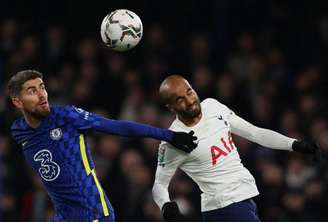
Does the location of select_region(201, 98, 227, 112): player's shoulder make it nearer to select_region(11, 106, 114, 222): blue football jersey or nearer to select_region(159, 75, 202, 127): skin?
select_region(159, 75, 202, 127): skin

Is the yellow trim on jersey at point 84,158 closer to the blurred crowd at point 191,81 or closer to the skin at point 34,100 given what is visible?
the skin at point 34,100

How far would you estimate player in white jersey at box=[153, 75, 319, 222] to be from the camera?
→ 20.8ft

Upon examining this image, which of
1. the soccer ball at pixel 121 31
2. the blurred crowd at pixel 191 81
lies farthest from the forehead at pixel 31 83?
the blurred crowd at pixel 191 81

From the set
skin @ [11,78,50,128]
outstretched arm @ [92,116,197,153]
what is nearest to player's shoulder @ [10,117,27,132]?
skin @ [11,78,50,128]

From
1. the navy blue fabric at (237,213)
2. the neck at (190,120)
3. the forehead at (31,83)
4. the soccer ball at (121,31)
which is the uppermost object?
the soccer ball at (121,31)

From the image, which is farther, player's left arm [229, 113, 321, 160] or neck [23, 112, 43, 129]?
player's left arm [229, 113, 321, 160]

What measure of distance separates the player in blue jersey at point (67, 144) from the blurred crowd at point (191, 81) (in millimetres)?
2855

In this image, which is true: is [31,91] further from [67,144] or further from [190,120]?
[190,120]

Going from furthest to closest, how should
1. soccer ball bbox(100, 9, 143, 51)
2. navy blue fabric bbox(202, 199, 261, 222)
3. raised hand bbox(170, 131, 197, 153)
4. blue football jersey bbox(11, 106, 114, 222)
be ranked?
A: 1. soccer ball bbox(100, 9, 143, 51)
2. navy blue fabric bbox(202, 199, 261, 222)
3. raised hand bbox(170, 131, 197, 153)
4. blue football jersey bbox(11, 106, 114, 222)

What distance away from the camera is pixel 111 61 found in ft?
36.3

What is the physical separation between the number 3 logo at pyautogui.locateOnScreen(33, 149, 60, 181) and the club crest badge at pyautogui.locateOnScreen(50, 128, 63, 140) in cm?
11

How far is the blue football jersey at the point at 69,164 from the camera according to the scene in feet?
20.0

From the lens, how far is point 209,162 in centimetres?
640

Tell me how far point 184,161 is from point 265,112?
4.11 metres
